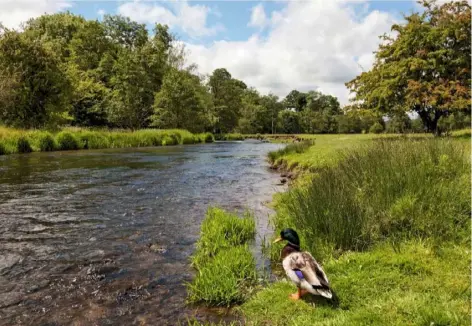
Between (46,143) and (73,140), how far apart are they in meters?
2.85

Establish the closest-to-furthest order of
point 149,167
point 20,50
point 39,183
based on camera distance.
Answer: point 39,183 < point 149,167 < point 20,50

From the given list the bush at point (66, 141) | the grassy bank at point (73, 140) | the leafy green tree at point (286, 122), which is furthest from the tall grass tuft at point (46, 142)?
the leafy green tree at point (286, 122)

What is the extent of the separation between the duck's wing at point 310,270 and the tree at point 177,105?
5077 cm

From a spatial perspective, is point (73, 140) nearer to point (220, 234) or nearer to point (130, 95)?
point (130, 95)

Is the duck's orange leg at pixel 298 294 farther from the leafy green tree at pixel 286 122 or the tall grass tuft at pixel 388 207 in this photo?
the leafy green tree at pixel 286 122

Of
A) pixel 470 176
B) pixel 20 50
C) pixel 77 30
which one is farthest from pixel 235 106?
pixel 470 176

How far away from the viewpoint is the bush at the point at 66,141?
30.3 m

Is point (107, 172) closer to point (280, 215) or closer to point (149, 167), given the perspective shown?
point (149, 167)

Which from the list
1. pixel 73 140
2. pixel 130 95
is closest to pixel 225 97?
pixel 130 95

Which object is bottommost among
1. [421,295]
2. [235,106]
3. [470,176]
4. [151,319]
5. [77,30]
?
[151,319]

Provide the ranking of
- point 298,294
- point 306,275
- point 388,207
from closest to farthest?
point 306,275, point 298,294, point 388,207

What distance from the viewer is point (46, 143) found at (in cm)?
2905

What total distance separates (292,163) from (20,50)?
97.8ft

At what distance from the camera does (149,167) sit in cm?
2038
